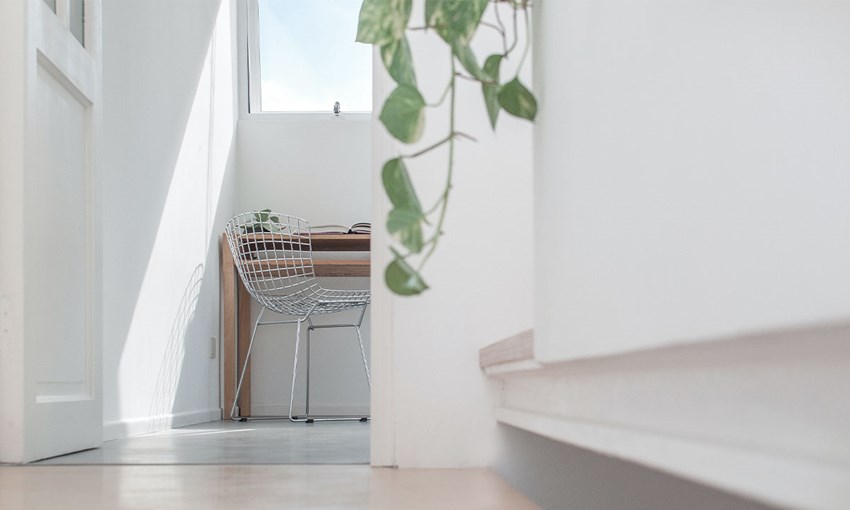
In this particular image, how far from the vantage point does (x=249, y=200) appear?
16.3ft

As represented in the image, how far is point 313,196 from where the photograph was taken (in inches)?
194

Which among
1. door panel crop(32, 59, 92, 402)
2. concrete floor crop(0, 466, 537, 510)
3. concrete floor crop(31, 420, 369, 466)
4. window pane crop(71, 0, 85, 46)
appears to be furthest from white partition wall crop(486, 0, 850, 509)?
window pane crop(71, 0, 85, 46)

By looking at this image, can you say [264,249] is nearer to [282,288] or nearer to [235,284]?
[282,288]

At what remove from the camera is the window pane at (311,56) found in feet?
17.5

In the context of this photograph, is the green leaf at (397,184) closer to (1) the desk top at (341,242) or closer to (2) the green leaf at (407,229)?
(2) the green leaf at (407,229)

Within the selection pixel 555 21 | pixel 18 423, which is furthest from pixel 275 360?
pixel 555 21

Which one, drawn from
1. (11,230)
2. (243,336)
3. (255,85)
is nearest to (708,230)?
(11,230)

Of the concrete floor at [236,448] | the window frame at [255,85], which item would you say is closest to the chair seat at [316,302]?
the concrete floor at [236,448]

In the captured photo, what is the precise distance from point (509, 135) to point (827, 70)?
143cm

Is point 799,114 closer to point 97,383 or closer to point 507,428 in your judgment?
point 507,428

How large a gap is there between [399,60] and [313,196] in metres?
4.28

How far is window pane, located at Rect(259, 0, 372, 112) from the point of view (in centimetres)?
533

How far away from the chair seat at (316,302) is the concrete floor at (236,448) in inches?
32.2

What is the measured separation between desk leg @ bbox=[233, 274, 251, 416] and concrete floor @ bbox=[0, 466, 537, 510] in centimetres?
276
